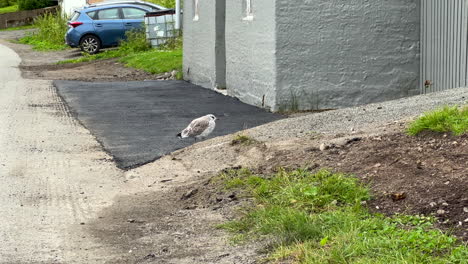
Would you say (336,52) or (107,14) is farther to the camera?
(107,14)

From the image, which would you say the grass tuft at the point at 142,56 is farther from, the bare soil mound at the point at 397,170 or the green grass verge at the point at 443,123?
the green grass verge at the point at 443,123

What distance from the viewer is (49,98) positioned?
17562 millimetres

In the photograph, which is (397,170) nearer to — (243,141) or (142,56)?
(243,141)

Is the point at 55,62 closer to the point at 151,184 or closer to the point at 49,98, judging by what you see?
the point at 49,98

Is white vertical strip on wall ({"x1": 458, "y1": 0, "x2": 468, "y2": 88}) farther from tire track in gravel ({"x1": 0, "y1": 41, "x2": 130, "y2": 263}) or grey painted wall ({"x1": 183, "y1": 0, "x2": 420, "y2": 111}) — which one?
tire track in gravel ({"x1": 0, "y1": 41, "x2": 130, "y2": 263})

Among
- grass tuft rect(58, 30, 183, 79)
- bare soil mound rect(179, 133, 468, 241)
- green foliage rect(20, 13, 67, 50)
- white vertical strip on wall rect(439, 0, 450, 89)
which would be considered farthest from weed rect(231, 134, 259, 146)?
green foliage rect(20, 13, 67, 50)

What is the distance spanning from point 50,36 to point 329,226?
34.0m

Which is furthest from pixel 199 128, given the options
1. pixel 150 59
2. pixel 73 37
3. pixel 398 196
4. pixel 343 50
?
pixel 73 37

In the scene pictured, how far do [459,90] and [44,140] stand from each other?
17.3ft

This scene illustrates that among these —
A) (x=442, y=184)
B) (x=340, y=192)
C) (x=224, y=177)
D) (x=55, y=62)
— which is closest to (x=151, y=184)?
(x=224, y=177)

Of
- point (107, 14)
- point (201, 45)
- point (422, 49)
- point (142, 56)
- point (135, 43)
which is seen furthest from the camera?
point (107, 14)

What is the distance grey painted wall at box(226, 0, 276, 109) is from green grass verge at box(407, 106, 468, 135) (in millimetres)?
6012

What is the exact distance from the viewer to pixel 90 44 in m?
31.4

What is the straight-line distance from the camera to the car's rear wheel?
3119 cm
